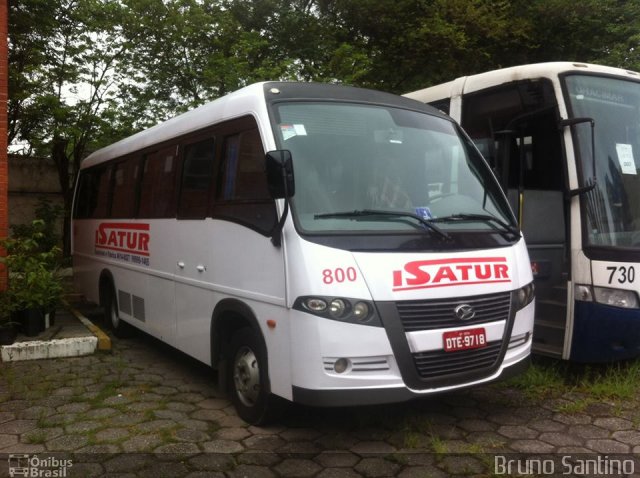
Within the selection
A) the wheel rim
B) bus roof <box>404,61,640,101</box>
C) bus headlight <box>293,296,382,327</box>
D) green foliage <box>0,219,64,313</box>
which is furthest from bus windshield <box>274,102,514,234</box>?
green foliage <box>0,219,64,313</box>

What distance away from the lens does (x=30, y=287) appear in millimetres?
7305

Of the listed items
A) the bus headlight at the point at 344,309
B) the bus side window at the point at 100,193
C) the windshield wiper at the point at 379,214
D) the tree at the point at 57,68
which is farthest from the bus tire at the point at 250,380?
the tree at the point at 57,68

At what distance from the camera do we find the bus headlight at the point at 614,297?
5242 mm

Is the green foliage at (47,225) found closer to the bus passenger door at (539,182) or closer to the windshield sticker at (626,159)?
the bus passenger door at (539,182)

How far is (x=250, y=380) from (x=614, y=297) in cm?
314

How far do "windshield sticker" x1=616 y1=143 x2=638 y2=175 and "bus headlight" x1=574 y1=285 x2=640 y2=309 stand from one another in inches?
45.2

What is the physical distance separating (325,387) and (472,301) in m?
1.20

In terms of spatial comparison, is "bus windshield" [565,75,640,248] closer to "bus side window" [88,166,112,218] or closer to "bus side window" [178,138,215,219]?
"bus side window" [178,138,215,219]

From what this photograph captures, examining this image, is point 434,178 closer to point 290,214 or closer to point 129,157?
point 290,214

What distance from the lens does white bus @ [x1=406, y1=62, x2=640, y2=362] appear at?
5305mm

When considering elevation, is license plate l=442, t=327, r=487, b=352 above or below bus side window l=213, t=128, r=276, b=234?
below

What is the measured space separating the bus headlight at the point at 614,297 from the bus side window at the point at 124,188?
198 inches

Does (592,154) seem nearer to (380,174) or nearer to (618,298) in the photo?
(618,298)

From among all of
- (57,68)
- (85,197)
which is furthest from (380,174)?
(57,68)
